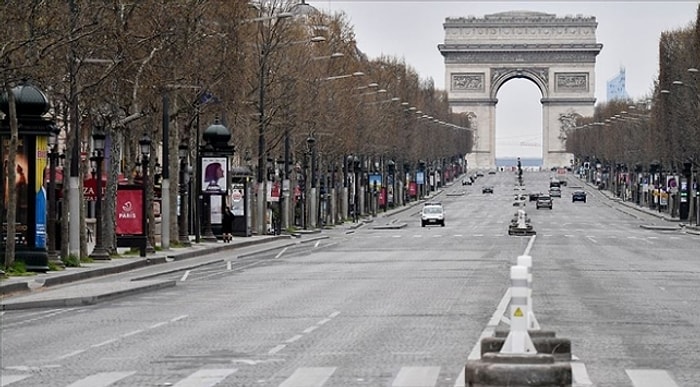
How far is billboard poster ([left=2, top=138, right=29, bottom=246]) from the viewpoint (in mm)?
40719

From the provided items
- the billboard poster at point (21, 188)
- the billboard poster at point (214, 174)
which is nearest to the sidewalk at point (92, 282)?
the billboard poster at point (21, 188)

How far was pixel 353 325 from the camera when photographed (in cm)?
2550

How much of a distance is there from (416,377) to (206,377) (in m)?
2.14

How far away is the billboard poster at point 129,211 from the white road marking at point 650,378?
130 ft

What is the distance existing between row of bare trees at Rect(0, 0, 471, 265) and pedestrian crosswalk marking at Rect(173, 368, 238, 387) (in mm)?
19847

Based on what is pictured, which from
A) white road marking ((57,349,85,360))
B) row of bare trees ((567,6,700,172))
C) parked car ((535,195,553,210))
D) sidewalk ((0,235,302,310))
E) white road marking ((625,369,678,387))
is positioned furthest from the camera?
parked car ((535,195,553,210))

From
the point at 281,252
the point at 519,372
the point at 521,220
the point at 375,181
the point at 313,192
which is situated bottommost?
the point at 281,252

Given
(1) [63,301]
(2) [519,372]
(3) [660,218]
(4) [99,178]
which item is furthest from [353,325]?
(3) [660,218]

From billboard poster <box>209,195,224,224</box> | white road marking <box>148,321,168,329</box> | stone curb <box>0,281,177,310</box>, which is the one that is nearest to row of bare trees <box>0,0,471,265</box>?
billboard poster <box>209,195,224,224</box>

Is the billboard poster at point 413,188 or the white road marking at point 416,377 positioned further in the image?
the billboard poster at point 413,188

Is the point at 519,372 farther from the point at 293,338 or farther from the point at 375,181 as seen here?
the point at 375,181

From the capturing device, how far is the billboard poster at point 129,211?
2259 inches

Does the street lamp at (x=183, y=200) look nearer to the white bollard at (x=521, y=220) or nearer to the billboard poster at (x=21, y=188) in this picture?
the white bollard at (x=521, y=220)

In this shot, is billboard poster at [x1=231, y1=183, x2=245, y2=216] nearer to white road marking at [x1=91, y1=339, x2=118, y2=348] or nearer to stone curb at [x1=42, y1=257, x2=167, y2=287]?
stone curb at [x1=42, y1=257, x2=167, y2=287]
